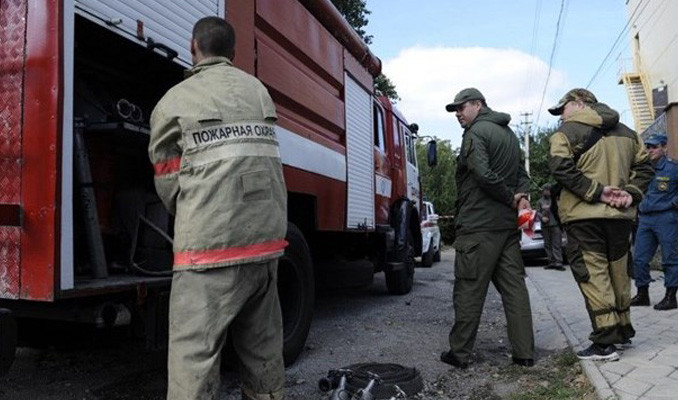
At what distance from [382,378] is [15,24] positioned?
272 cm

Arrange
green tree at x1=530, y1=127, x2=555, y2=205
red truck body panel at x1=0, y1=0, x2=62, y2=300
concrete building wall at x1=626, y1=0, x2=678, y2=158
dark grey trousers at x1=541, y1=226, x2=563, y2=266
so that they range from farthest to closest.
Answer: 1. green tree at x1=530, y1=127, x2=555, y2=205
2. concrete building wall at x1=626, y1=0, x2=678, y2=158
3. dark grey trousers at x1=541, y1=226, x2=563, y2=266
4. red truck body panel at x1=0, y1=0, x2=62, y2=300

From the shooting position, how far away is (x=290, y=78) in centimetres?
457

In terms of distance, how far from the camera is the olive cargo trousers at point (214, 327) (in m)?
2.18

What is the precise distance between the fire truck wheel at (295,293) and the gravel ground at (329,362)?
21 cm

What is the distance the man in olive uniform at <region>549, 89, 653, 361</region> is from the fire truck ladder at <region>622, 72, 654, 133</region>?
19405 millimetres

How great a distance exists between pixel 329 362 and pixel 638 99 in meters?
22.4

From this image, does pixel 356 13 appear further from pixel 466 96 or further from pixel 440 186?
pixel 466 96

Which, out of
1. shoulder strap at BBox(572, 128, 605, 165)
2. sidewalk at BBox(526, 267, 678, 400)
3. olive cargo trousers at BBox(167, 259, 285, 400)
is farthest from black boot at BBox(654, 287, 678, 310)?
olive cargo trousers at BBox(167, 259, 285, 400)

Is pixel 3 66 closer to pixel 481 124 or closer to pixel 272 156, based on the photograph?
pixel 272 156

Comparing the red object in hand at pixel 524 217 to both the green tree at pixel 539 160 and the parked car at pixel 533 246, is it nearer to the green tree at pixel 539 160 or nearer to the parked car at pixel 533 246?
the parked car at pixel 533 246

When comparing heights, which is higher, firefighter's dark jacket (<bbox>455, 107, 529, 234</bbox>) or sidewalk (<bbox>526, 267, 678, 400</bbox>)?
firefighter's dark jacket (<bbox>455, 107, 529, 234</bbox>)

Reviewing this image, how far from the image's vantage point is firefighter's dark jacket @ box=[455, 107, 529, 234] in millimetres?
4320

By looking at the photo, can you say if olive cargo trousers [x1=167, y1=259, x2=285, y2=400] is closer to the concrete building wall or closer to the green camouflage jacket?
the green camouflage jacket

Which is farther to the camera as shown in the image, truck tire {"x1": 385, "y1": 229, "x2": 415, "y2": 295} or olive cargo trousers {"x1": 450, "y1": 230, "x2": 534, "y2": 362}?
truck tire {"x1": 385, "y1": 229, "x2": 415, "y2": 295}
